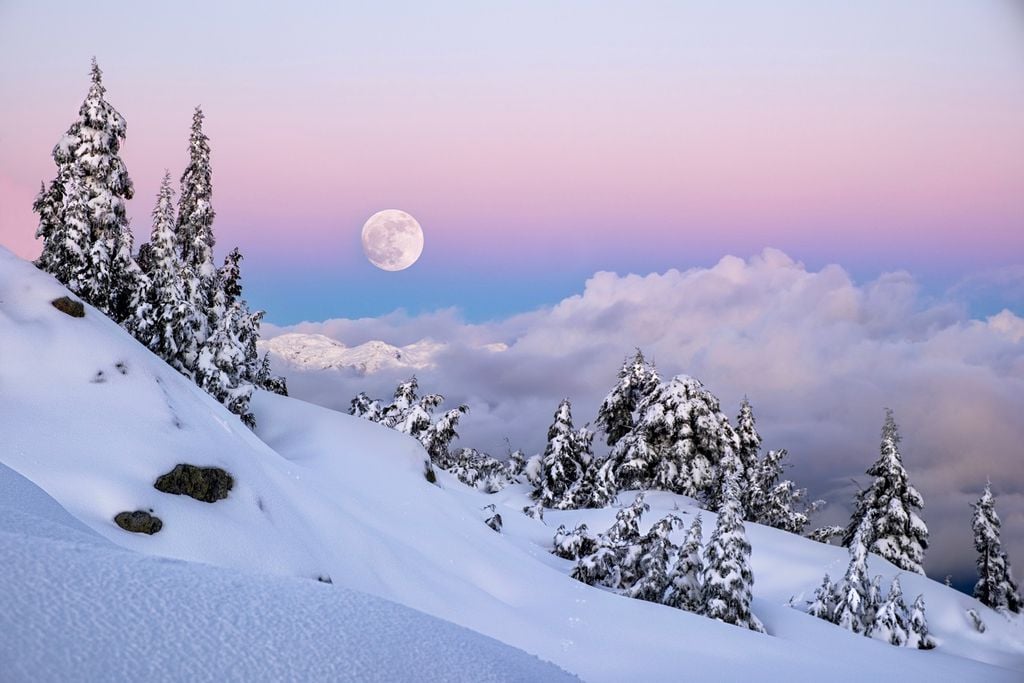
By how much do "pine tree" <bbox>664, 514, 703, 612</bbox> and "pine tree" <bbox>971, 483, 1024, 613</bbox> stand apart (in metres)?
25.1

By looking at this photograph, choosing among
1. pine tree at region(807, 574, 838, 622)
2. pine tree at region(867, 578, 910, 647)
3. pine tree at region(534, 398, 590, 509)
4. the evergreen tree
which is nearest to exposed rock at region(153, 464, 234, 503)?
the evergreen tree

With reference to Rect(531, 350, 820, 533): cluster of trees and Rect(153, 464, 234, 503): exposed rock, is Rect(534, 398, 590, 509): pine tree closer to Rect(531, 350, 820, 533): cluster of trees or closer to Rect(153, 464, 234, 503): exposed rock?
Rect(531, 350, 820, 533): cluster of trees

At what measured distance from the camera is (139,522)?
43.8 feet

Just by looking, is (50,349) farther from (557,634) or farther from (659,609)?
(659,609)

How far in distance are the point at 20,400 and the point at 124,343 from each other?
329 centimetres

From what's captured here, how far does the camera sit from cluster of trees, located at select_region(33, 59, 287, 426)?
29.5 metres

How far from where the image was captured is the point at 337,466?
2391 centimetres

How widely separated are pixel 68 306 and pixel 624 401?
114ft

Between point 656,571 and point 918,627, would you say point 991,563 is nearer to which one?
point 918,627

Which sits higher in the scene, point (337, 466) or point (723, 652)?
point (337, 466)

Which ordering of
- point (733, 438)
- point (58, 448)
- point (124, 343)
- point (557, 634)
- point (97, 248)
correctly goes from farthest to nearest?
point (733, 438), point (97, 248), point (124, 343), point (557, 634), point (58, 448)

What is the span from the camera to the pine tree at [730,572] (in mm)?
20922

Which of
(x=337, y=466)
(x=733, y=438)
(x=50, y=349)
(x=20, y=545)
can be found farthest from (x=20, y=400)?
(x=733, y=438)

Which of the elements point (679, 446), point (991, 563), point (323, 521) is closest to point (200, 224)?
point (323, 521)
